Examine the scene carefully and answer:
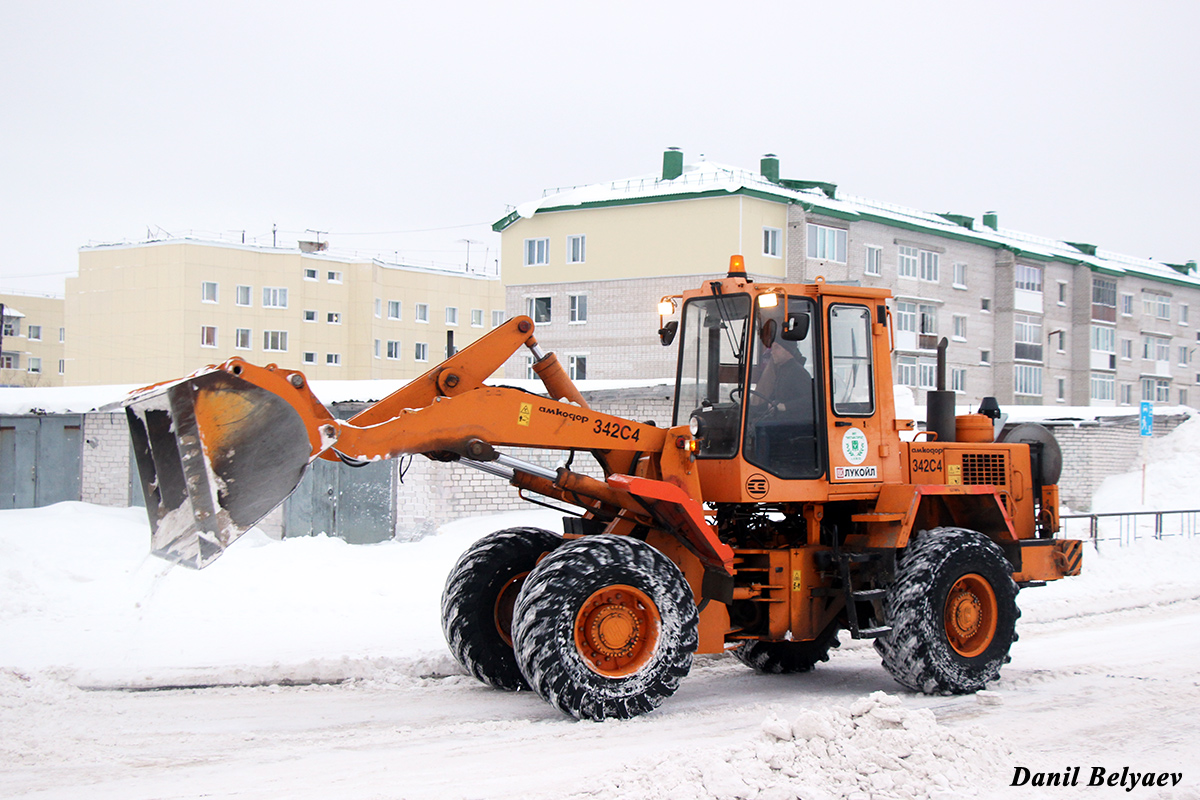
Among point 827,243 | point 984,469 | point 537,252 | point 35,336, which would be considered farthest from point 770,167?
point 35,336

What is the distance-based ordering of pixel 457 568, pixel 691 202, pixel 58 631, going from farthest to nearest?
pixel 691 202 → pixel 58 631 → pixel 457 568

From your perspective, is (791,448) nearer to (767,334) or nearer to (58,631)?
(767,334)

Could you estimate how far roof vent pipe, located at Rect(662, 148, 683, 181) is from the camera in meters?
43.5

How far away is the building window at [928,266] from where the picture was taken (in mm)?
48188

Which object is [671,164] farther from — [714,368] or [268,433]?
[268,433]

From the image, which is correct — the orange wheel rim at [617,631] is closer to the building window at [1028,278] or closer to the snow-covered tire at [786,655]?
the snow-covered tire at [786,655]

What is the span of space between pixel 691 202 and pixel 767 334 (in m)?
34.3

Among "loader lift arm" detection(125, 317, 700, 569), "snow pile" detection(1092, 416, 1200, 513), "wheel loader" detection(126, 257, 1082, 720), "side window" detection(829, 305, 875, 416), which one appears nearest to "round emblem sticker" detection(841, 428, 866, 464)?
"wheel loader" detection(126, 257, 1082, 720)

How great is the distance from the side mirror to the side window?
59 centimetres

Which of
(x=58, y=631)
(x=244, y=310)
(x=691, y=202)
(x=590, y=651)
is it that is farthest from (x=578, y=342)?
(x=590, y=651)

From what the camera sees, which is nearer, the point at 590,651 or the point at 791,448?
the point at 590,651

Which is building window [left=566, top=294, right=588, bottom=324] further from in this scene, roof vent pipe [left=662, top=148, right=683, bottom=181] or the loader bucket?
the loader bucket

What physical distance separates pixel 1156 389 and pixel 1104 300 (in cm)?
853

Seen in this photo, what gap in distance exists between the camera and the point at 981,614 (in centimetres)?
867
